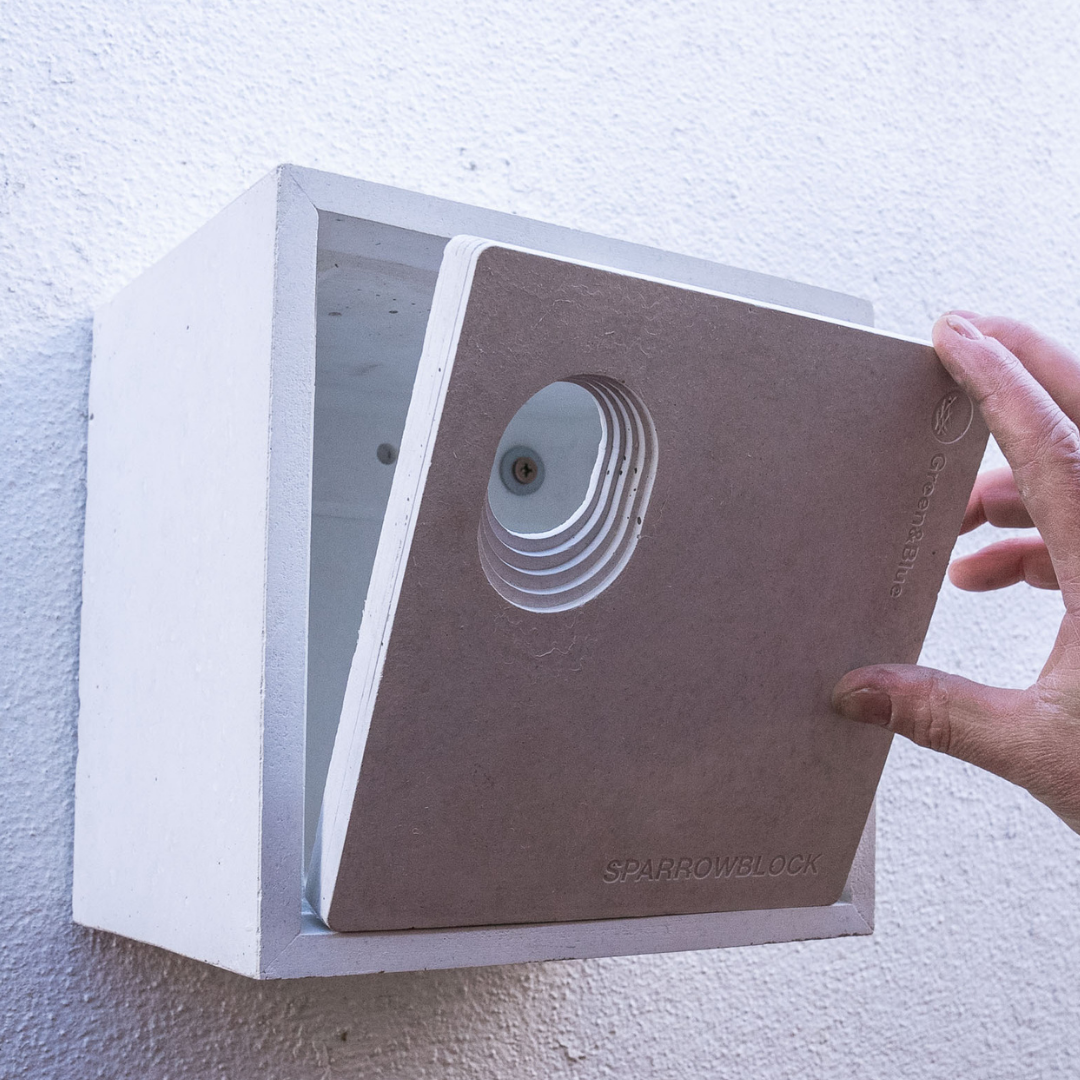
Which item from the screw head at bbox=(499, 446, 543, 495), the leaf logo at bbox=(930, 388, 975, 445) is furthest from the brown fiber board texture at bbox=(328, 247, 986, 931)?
the screw head at bbox=(499, 446, 543, 495)

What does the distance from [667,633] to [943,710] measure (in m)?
0.19

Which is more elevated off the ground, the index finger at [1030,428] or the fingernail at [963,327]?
the fingernail at [963,327]

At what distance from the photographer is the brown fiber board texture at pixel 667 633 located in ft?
1.92

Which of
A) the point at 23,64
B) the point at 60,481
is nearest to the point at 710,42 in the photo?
the point at 23,64

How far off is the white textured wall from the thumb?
0.47m

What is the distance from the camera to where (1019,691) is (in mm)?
720

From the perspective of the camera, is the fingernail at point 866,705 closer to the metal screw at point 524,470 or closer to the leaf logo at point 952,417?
the leaf logo at point 952,417

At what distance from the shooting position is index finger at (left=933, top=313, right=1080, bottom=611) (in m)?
0.68

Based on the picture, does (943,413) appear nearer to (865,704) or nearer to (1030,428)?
(1030,428)

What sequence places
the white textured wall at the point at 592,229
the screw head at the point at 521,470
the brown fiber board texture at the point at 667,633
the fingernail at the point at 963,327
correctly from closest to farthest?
the brown fiber board texture at the point at 667,633 < the fingernail at the point at 963,327 < the white textured wall at the point at 592,229 < the screw head at the point at 521,470

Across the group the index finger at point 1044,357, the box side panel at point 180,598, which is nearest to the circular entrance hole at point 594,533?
the box side panel at point 180,598

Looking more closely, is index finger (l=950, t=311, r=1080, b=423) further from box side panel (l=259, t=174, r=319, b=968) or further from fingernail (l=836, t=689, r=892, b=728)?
box side panel (l=259, t=174, r=319, b=968)

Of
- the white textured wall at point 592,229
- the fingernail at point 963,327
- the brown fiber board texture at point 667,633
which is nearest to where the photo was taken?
the brown fiber board texture at point 667,633

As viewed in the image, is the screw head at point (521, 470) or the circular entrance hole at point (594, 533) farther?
the screw head at point (521, 470)
